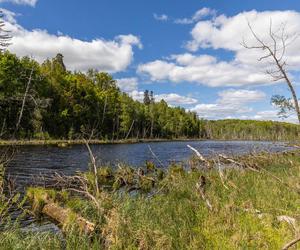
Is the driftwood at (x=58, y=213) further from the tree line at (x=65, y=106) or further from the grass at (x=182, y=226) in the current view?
the tree line at (x=65, y=106)

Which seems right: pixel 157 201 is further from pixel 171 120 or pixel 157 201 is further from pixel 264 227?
pixel 171 120

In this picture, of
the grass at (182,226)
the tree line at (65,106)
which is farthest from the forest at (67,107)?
the grass at (182,226)

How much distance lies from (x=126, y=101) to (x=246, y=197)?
82562 mm

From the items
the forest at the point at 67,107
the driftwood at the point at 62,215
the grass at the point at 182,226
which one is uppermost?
the forest at the point at 67,107

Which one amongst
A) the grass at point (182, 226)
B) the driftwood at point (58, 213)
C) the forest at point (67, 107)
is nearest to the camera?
the grass at point (182, 226)

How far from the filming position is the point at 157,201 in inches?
423

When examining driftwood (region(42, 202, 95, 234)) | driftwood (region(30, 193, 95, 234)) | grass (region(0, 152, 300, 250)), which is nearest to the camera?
grass (region(0, 152, 300, 250))

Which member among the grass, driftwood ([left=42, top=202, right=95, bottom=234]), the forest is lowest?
driftwood ([left=42, top=202, right=95, bottom=234])

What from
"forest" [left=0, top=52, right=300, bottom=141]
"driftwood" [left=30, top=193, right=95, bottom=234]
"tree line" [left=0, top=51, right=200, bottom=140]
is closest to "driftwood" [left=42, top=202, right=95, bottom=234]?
"driftwood" [left=30, top=193, right=95, bottom=234]

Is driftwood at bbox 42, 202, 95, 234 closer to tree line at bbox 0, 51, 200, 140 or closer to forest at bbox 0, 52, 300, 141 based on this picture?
forest at bbox 0, 52, 300, 141

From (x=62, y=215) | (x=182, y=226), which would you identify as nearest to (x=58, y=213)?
(x=62, y=215)

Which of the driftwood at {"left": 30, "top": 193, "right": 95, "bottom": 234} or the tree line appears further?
the tree line

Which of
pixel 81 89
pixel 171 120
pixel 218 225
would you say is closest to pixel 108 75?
pixel 81 89

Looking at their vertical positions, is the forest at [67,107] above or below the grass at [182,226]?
above
